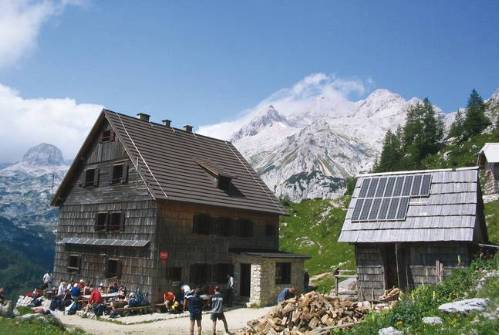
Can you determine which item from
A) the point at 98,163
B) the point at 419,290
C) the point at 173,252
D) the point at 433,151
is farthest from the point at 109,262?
the point at 433,151

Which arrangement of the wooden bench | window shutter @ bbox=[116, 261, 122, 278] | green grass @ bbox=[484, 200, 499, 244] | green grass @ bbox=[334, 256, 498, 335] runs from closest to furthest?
green grass @ bbox=[334, 256, 498, 335] < the wooden bench < window shutter @ bbox=[116, 261, 122, 278] < green grass @ bbox=[484, 200, 499, 244]

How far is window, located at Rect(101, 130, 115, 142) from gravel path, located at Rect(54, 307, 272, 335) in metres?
11.1

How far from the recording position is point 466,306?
12500mm

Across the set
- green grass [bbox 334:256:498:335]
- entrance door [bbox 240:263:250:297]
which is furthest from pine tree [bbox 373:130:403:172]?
green grass [bbox 334:256:498:335]

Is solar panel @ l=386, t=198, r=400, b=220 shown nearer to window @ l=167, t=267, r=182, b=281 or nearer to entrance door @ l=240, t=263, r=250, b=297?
entrance door @ l=240, t=263, r=250, b=297

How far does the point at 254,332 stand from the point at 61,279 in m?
19.9

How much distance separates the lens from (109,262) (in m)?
29.0

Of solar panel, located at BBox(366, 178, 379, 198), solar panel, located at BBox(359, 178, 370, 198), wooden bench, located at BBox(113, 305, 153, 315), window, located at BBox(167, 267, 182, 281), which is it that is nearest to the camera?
wooden bench, located at BBox(113, 305, 153, 315)

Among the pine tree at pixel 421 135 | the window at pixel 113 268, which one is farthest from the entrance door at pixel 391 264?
the pine tree at pixel 421 135

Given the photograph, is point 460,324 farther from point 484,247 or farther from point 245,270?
point 245,270

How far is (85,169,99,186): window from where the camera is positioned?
31.6m

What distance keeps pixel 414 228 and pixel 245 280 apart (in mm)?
11863

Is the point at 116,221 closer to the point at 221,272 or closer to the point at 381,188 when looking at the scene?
the point at 221,272

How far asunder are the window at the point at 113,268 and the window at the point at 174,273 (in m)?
3.17
